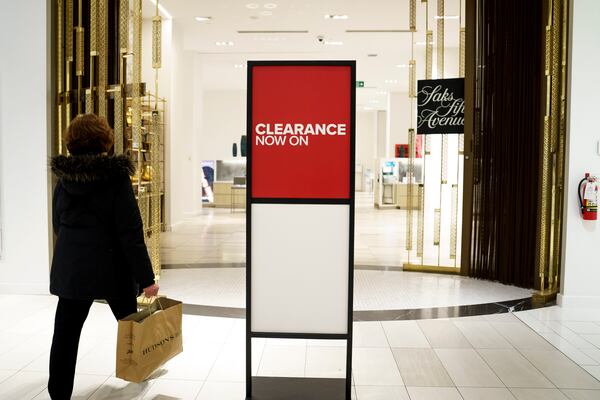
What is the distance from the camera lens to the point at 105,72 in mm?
4699

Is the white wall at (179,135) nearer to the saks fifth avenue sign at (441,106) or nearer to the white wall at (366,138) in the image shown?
the saks fifth avenue sign at (441,106)

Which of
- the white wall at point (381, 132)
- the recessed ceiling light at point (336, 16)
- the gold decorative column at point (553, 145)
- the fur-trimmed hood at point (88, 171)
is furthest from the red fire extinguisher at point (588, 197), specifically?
the white wall at point (381, 132)

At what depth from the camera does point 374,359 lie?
334cm

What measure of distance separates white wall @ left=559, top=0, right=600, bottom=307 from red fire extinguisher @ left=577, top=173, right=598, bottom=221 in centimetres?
7

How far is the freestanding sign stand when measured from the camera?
2445mm

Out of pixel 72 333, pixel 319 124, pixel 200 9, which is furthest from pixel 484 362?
pixel 200 9

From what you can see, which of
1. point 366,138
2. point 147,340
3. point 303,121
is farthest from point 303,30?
point 366,138

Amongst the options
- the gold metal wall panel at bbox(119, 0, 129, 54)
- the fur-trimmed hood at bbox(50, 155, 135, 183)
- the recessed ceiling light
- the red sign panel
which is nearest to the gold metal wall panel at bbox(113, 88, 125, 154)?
the gold metal wall panel at bbox(119, 0, 129, 54)

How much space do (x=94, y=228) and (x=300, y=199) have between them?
904mm

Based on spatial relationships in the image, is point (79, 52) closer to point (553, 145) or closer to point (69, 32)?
point (69, 32)

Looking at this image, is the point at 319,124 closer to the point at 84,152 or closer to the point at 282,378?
the point at 84,152

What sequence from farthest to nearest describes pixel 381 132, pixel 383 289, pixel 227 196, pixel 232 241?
pixel 381 132, pixel 227 196, pixel 232 241, pixel 383 289

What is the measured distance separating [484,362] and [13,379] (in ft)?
8.56

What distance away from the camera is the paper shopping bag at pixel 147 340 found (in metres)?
2.50
